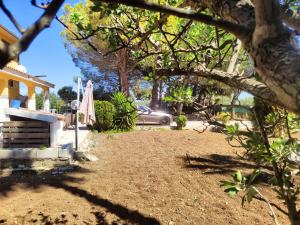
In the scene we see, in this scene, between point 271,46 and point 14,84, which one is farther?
point 14,84

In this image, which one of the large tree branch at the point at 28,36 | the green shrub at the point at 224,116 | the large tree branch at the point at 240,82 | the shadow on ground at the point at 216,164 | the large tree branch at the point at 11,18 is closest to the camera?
the large tree branch at the point at 28,36

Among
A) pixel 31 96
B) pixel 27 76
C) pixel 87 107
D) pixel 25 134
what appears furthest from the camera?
pixel 31 96

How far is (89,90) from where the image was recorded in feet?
47.0

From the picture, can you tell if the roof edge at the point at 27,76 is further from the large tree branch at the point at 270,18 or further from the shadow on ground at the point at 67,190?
the large tree branch at the point at 270,18

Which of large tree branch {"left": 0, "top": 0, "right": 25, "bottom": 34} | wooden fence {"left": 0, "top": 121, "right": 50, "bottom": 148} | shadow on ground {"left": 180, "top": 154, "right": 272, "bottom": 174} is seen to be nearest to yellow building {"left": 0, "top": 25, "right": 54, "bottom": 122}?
wooden fence {"left": 0, "top": 121, "right": 50, "bottom": 148}

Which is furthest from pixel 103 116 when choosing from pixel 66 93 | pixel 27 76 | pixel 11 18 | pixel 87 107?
pixel 66 93

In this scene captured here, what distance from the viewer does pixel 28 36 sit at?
1.03 m

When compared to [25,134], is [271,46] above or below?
above

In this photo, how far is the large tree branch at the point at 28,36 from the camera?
99 centimetres

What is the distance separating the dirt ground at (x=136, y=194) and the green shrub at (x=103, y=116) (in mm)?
8012

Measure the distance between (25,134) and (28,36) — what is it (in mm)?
10116

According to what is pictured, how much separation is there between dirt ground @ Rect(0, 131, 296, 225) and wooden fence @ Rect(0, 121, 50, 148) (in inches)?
71.3

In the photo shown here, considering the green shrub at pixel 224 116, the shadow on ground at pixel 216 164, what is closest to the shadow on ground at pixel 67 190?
the green shrub at pixel 224 116

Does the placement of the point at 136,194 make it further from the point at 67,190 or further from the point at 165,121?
the point at 165,121
